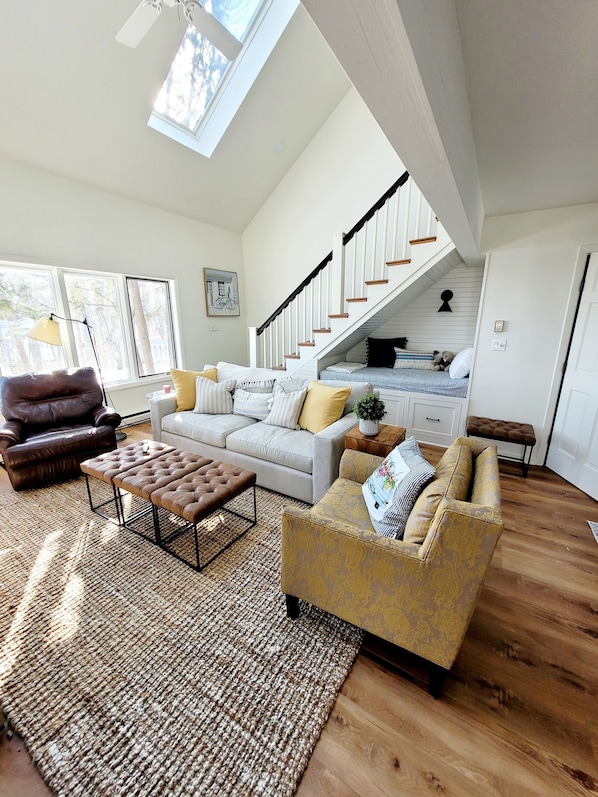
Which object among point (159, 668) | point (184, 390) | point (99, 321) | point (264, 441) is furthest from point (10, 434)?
point (159, 668)

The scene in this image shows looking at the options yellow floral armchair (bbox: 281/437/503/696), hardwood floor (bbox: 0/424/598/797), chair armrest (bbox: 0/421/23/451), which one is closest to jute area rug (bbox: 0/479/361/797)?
hardwood floor (bbox: 0/424/598/797)

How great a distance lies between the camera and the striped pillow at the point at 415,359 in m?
4.18

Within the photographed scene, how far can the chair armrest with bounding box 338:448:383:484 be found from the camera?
1949 mm

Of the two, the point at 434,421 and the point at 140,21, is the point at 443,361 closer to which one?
the point at 434,421

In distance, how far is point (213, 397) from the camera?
320 cm

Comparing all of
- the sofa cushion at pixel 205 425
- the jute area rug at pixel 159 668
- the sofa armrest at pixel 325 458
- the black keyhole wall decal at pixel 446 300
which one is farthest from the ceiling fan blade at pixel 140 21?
the black keyhole wall decal at pixel 446 300

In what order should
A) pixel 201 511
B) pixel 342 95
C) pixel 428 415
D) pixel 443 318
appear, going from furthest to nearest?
pixel 342 95, pixel 443 318, pixel 428 415, pixel 201 511

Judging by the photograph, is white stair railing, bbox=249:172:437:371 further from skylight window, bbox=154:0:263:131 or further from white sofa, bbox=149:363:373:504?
skylight window, bbox=154:0:263:131

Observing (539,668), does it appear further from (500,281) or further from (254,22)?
(254,22)

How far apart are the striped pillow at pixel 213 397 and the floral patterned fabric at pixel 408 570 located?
6.48ft

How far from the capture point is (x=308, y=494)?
7.86 ft

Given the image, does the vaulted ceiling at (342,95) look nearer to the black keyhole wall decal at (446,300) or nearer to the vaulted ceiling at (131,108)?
the vaulted ceiling at (131,108)

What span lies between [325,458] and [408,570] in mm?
1111

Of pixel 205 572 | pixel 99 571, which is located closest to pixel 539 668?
pixel 205 572
